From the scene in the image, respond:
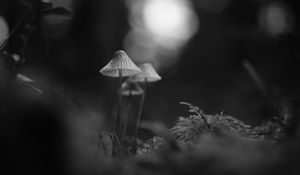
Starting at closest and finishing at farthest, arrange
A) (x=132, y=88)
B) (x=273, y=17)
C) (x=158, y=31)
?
(x=132, y=88), (x=273, y=17), (x=158, y=31)

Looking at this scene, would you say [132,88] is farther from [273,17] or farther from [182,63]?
[182,63]

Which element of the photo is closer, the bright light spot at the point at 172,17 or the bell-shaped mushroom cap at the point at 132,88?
the bell-shaped mushroom cap at the point at 132,88

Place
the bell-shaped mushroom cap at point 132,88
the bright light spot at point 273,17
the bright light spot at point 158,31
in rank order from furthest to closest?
the bright light spot at point 158,31, the bright light spot at point 273,17, the bell-shaped mushroom cap at point 132,88

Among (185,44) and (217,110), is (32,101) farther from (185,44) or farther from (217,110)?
(185,44)

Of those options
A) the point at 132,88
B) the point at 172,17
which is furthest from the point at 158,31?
the point at 132,88

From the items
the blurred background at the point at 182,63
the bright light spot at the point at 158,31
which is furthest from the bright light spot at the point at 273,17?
the bright light spot at the point at 158,31

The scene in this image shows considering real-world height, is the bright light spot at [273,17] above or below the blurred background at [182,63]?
above

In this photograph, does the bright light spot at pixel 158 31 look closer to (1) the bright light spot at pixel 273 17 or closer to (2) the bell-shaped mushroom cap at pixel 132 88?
(1) the bright light spot at pixel 273 17

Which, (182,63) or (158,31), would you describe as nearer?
(182,63)
